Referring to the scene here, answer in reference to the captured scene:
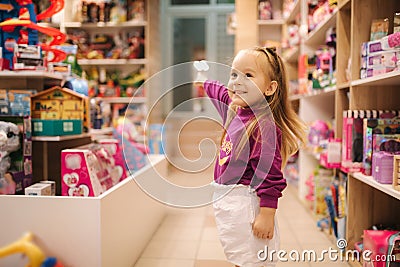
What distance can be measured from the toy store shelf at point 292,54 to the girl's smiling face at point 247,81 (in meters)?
2.26

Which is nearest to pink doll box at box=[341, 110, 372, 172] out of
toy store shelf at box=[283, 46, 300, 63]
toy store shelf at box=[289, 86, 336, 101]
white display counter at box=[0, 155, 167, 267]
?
toy store shelf at box=[289, 86, 336, 101]

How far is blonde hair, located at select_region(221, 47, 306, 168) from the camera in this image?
132 cm

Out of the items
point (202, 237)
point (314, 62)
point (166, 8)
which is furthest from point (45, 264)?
point (166, 8)

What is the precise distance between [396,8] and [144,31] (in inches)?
128

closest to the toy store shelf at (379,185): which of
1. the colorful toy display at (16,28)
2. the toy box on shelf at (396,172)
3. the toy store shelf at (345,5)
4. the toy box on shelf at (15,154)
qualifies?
the toy box on shelf at (396,172)

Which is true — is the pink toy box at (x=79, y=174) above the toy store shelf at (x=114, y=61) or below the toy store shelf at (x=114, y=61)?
below

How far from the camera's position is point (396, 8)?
1847 mm

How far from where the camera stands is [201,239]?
225cm

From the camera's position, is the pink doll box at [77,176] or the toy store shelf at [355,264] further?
the toy store shelf at [355,264]

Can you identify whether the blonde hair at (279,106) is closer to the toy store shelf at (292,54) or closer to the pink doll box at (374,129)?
the pink doll box at (374,129)

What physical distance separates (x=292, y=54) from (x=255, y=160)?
254 centimetres

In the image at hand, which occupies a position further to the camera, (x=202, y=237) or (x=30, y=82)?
(x=202, y=237)

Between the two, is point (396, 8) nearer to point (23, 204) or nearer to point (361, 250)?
point (361, 250)

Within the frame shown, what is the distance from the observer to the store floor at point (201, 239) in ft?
6.18
